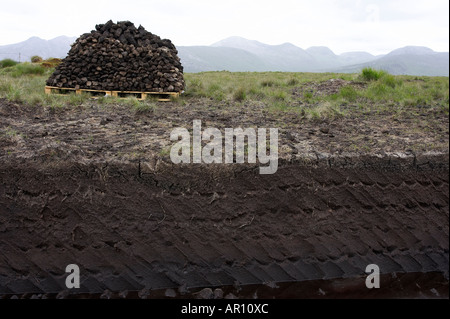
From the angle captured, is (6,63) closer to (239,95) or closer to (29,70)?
(29,70)

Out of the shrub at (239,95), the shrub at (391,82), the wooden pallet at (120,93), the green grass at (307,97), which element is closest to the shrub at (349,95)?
the green grass at (307,97)

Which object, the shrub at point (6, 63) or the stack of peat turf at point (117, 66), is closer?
the stack of peat turf at point (117, 66)

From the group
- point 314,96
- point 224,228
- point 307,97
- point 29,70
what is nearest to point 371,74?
point 314,96

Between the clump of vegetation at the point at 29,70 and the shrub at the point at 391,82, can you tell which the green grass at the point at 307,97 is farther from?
the clump of vegetation at the point at 29,70

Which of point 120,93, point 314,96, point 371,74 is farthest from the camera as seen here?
point 371,74

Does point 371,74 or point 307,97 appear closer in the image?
point 307,97

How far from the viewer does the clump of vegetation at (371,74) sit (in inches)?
372

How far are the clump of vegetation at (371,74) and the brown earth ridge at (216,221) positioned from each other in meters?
5.79

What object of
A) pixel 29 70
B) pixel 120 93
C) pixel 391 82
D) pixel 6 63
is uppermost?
pixel 6 63

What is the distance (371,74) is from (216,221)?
7.48 metres

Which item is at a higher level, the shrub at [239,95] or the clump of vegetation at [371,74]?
the clump of vegetation at [371,74]

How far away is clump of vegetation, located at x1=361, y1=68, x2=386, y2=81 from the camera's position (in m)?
9.46

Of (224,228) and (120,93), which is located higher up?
(120,93)

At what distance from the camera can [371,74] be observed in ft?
31.7
